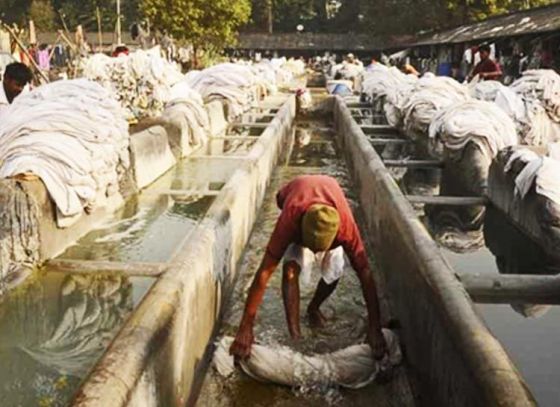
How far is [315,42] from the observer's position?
59188 millimetres

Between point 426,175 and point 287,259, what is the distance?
7.38 m

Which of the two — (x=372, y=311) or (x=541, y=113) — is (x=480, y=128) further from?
(x=372, y=311)

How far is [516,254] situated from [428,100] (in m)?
7.54

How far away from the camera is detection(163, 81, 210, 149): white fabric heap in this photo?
12203 mm

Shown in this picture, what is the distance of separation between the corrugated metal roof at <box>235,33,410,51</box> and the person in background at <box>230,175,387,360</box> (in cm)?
5283

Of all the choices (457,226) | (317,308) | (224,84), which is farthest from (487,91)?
(317,308)

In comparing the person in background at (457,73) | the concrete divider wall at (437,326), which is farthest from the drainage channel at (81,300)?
the person in background at (457,73)

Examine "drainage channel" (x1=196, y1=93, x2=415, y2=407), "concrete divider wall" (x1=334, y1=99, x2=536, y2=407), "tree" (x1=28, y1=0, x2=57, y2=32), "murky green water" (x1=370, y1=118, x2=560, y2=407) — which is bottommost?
"drainage channel" (x1=196, y1=93, x2=415, y2=407)

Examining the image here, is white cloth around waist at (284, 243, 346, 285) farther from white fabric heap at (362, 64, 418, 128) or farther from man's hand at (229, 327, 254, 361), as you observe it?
white fabric heap at (362, 64, 418, 128)

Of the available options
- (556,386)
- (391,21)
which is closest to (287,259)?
(556,386)

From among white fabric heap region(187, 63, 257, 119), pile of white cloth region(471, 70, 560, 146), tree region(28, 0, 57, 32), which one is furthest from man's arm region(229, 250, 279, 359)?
tree region(28, 0, 57, 32)

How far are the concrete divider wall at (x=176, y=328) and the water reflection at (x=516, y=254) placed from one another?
255 centimetres

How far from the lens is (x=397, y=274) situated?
5590 mm

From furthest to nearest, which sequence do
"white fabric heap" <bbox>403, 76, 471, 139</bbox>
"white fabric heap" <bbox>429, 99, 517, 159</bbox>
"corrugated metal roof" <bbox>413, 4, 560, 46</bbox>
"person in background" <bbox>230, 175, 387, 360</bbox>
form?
1. "corrugated metal roof" <bbox>413, 4, 560, 46</bbox>
2. "white fabric heap" <bbox>403, 76, 471, 139</bbox>
3. "white fabric heap" <bbox>429, 99, 517, 159</bbox>
4. "person in background" <bbox>230, 175, 387, 360</bbox>
